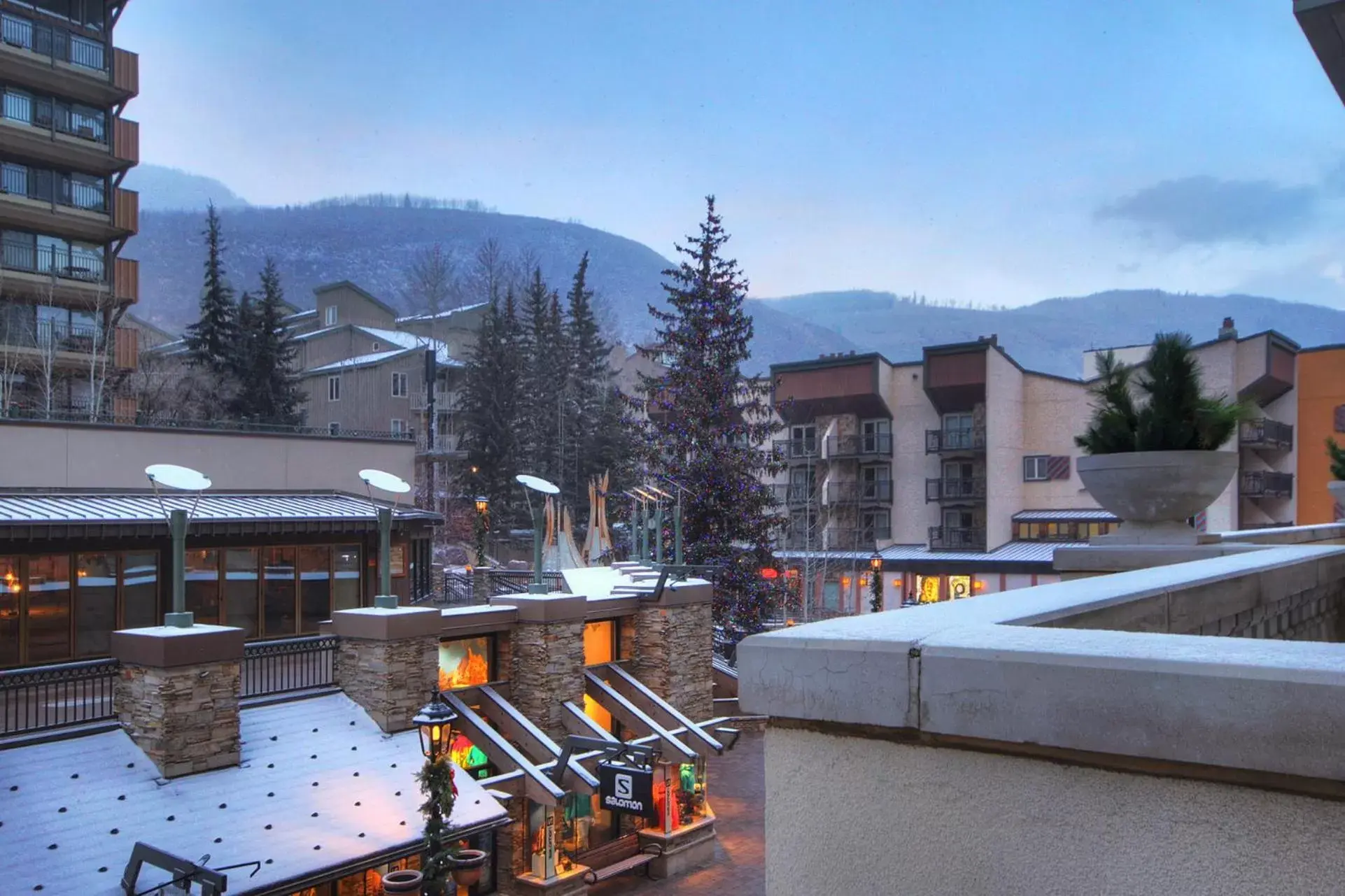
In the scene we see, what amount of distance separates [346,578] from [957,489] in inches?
1385

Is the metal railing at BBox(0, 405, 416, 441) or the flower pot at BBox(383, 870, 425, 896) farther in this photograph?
the metal railing at BBox(0, 405, 416, 441)

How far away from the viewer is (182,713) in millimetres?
14453

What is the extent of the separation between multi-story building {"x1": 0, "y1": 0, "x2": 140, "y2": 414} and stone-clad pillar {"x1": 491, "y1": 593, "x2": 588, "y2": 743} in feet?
69.7

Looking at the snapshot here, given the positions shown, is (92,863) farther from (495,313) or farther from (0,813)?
(495,313)

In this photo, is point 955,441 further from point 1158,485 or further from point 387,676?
point 1158,485

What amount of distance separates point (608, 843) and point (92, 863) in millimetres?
11223

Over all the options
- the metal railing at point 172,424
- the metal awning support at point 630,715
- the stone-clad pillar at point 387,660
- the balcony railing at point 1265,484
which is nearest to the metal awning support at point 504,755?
the stone-clad pillar at point 387,660

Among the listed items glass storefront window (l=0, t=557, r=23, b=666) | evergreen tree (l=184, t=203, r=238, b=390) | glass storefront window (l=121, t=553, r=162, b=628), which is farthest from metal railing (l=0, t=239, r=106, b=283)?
glass storefront window (l=0, t=557, r=23, b=666)

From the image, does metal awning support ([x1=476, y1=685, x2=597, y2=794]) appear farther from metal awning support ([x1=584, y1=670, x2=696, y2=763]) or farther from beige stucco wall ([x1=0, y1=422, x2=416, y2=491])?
beige stucco wall ([x1=0, y1=422, x2=416, y2=491])

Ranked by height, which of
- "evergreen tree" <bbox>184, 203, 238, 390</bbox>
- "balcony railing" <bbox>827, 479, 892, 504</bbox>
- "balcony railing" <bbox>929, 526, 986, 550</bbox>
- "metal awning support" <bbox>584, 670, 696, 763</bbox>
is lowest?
"metal awning support" <bbox>584, 670, 696, 763</bbox>

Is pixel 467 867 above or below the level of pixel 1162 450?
below

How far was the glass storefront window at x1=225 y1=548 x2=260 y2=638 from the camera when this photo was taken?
70.6ft

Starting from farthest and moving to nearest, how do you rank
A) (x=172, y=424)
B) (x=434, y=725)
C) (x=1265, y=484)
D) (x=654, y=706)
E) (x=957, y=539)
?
(x=957, y=539) → (x=1265, y=484) → (x=172, y=424) → (x=654, y=706) → (x=434, y=725)

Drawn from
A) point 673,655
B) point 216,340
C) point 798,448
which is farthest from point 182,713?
point 798,448
